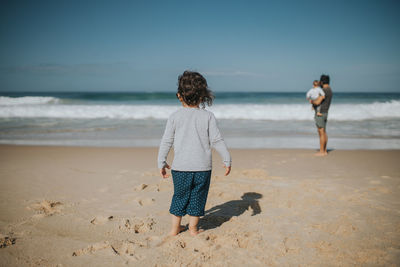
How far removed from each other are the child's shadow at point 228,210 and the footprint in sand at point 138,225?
549 millimetres

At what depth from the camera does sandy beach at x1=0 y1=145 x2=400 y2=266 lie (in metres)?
2.28

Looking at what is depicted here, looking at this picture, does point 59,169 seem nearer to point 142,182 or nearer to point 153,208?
point 142,182

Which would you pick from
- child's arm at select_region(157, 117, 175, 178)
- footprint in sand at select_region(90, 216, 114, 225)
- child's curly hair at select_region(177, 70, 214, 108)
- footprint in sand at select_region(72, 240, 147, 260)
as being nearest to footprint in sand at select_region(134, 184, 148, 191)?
footprint in sand at select_region(90, 216, 114, 225)

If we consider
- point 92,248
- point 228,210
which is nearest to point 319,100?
point 228,210

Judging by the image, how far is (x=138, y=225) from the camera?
2.83m

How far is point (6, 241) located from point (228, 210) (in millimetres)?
2290

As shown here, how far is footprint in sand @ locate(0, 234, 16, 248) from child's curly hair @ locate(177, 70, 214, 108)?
2030 millimetres

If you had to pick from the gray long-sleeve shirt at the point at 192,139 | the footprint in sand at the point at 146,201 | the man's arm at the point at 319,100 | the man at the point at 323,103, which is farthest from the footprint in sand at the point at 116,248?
the man's arm at the point at 319,100

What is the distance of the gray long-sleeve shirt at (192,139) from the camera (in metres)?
2.46

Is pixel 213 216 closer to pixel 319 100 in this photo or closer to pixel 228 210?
pixel 228 210

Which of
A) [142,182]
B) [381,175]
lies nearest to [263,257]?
[142,182]

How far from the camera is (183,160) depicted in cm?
247

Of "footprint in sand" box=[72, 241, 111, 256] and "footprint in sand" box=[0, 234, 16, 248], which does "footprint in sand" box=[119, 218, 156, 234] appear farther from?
"footprint in sand" box=[0, 234, 16, 248]

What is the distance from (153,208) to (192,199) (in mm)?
957
